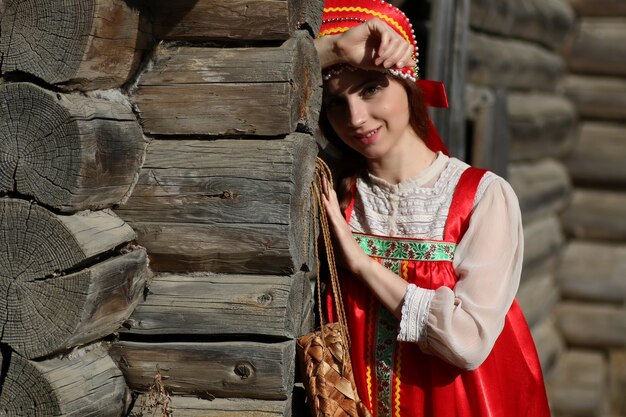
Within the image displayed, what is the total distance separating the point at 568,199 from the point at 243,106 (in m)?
5.48

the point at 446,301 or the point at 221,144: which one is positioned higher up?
Answer: the point at 221,144

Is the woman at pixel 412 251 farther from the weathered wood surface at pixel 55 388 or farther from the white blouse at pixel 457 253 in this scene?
the weathered wood surface at pixel 55 388

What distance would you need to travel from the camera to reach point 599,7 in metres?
7.23

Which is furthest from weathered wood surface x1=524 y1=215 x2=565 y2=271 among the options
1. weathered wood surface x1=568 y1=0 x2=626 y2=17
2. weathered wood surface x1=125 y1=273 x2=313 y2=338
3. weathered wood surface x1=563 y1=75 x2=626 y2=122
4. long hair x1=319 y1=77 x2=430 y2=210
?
weathered wood surface x1=125 y1=273 x2=313 y2=338

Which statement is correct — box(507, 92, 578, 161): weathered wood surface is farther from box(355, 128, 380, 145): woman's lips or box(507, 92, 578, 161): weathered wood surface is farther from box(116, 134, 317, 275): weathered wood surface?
box(116, 134, 317, 275): weathered wood surface

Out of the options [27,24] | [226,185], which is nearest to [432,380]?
[226,185]

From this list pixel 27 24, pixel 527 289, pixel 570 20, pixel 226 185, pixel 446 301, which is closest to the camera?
pixel 27 24

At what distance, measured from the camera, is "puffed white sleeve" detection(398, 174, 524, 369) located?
263 centimetres

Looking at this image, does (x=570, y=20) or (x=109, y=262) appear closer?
(x=109, y=262)

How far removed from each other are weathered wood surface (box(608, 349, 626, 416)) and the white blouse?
4862 mm

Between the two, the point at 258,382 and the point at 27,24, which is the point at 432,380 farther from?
the point at 27,24

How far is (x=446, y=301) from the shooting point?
2.64 m

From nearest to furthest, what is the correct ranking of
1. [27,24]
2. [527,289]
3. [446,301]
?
[27,24], [446,301], [527,289]

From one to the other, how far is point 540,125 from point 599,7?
1206mm
